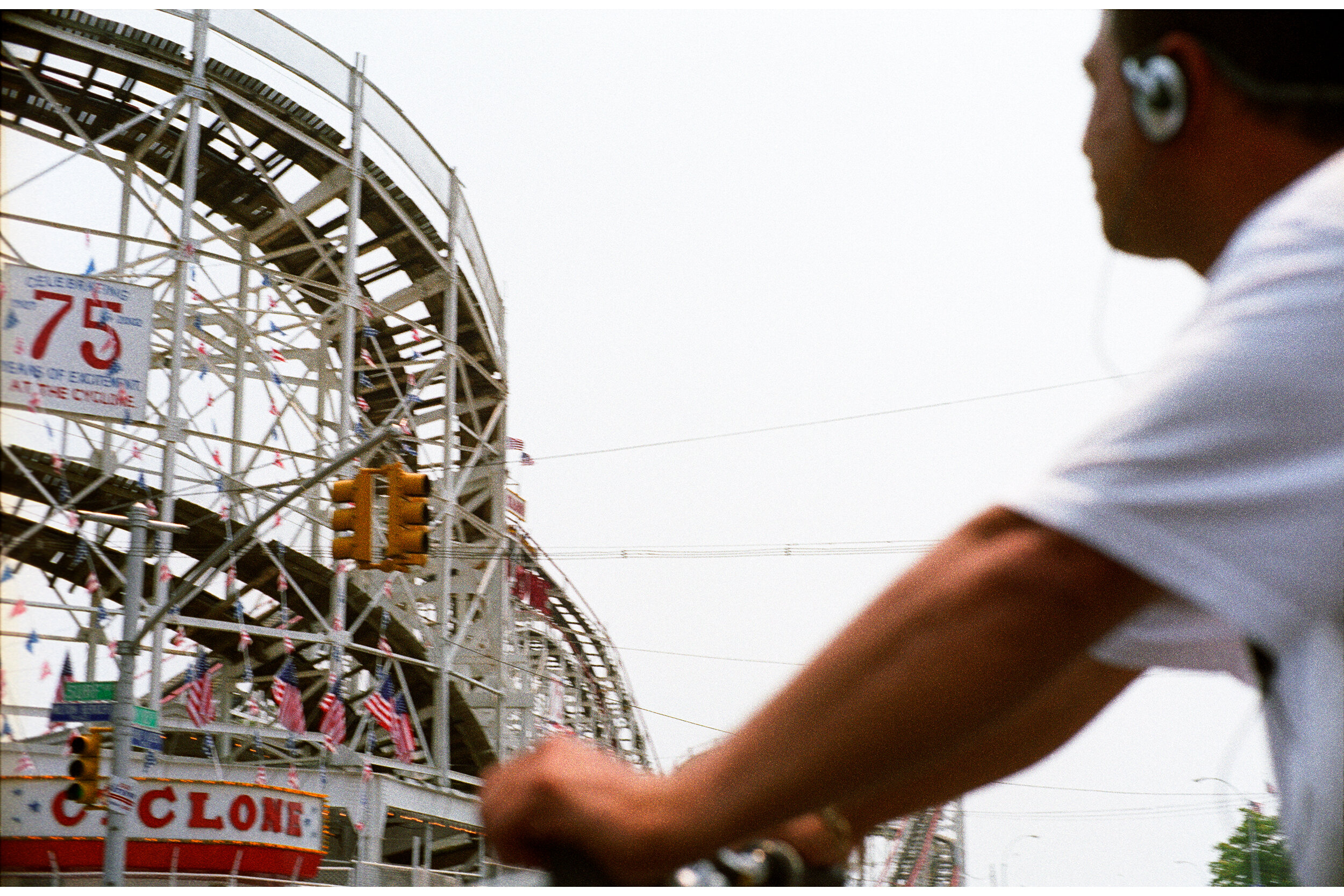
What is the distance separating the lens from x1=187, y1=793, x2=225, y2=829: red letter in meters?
19.8

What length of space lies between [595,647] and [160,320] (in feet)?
68.7

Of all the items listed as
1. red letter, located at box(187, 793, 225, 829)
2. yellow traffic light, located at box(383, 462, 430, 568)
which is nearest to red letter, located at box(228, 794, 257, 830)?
red letter, located at box(187, 793, 225, 829)

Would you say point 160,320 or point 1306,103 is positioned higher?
point 160,320

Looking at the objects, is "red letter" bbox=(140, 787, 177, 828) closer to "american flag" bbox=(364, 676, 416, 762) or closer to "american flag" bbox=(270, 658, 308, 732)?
"american flag" bbox=(270, 658, 308, 732)

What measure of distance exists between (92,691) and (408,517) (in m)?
4.75

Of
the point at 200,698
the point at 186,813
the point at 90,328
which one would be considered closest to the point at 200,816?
the point at 186,813

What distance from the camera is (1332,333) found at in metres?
0.60

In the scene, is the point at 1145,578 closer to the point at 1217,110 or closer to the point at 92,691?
the point at 1217,110

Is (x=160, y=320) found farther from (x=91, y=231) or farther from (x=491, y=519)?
(x=491, y=519)

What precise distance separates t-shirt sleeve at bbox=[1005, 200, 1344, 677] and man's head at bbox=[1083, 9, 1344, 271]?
0.36 feet

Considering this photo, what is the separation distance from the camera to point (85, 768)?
13227 mm

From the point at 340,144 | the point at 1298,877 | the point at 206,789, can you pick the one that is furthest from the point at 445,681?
the point at 1298,877

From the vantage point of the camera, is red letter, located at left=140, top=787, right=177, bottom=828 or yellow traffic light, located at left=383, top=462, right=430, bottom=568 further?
red letter, located at left=140, top=787, right=177, bottom=828

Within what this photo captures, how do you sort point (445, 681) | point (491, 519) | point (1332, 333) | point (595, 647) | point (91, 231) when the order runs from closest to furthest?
1. point (1332, 333)
2. point (91, 231)
3. point (445, 681)
4. point (491, 519)
5. point (595, 647)
